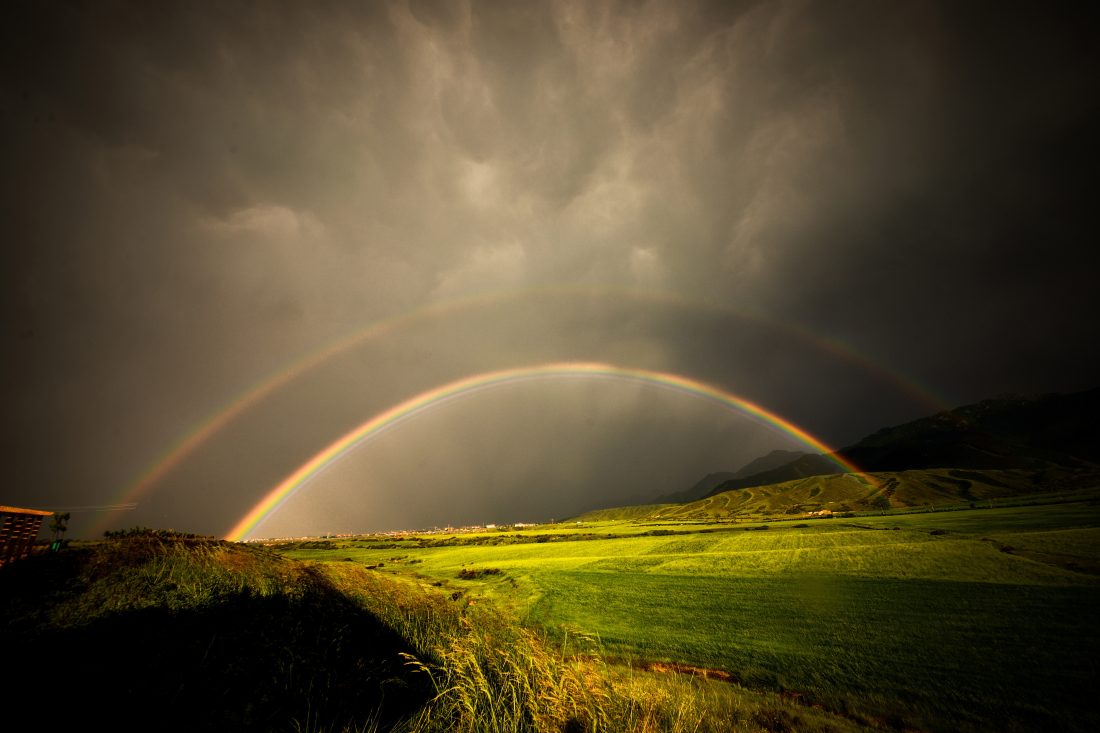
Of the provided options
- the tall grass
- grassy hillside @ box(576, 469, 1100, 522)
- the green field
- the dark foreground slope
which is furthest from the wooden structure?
grassy hillside @ box(576, 469, 1100, 522)

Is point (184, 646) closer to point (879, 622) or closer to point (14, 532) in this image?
point (14, 532)

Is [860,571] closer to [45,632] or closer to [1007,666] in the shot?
[1007,666]

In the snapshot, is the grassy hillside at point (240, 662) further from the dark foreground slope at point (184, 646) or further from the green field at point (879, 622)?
the green field at point (879, 622)

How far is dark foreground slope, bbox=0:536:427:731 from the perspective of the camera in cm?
561

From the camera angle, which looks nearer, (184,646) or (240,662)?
(184,646)

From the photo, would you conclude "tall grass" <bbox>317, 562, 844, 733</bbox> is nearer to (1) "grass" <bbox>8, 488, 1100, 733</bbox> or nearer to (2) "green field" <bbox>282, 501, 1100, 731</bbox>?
(1) "grass" <bbox>8, 488, 1100, 733</bbox>

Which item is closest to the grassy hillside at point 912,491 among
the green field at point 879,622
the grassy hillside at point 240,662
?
the green field at point 879,622

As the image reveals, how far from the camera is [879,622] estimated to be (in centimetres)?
1836

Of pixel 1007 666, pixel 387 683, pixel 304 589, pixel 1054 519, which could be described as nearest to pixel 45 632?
pixel 304 589

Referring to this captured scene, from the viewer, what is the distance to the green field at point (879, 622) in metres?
12.3

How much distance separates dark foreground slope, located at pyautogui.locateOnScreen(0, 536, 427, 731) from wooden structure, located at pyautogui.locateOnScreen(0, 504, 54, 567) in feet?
24.5

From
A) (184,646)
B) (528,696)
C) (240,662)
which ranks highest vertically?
(184,646)

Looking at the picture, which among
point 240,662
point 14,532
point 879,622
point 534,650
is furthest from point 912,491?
point 14,532

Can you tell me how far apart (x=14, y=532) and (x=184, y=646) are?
11120 mm
